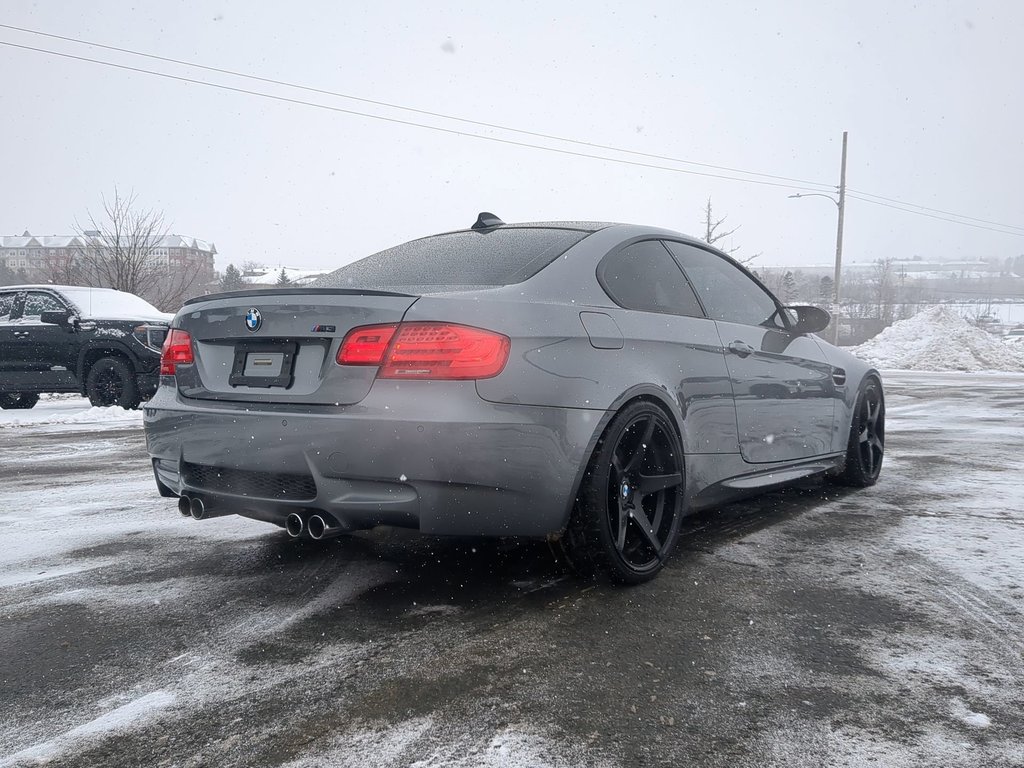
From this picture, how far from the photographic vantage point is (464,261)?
3.55 meters

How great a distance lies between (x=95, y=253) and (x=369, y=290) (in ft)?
68.2

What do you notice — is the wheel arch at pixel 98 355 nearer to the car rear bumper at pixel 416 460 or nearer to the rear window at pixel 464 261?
the rear window at pixel 464 261

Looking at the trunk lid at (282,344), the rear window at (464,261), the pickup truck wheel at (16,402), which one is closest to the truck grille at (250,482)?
the trunk lid at (282,344)

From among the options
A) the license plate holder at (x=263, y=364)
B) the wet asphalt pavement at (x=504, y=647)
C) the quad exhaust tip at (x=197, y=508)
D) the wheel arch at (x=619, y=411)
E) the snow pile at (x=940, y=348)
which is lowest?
the snow pile at (x=940, y=348)

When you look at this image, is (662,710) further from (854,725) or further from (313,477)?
(313,477)

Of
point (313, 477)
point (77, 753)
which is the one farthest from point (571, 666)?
point (77, 753)

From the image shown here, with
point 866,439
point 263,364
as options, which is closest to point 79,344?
point 263,364

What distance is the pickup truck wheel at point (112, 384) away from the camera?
10.3m

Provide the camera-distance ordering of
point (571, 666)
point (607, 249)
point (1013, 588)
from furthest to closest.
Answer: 1. point (607, 249)
2. point (1013, 588)
3. point (571, 666)

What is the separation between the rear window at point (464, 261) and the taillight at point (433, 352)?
36cm

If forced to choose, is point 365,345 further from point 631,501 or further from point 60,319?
point 60,319

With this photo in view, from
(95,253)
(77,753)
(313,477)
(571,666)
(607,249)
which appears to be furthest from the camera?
(95,253)

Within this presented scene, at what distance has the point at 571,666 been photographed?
252 centimetres

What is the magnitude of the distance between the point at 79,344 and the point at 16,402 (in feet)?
6.99
